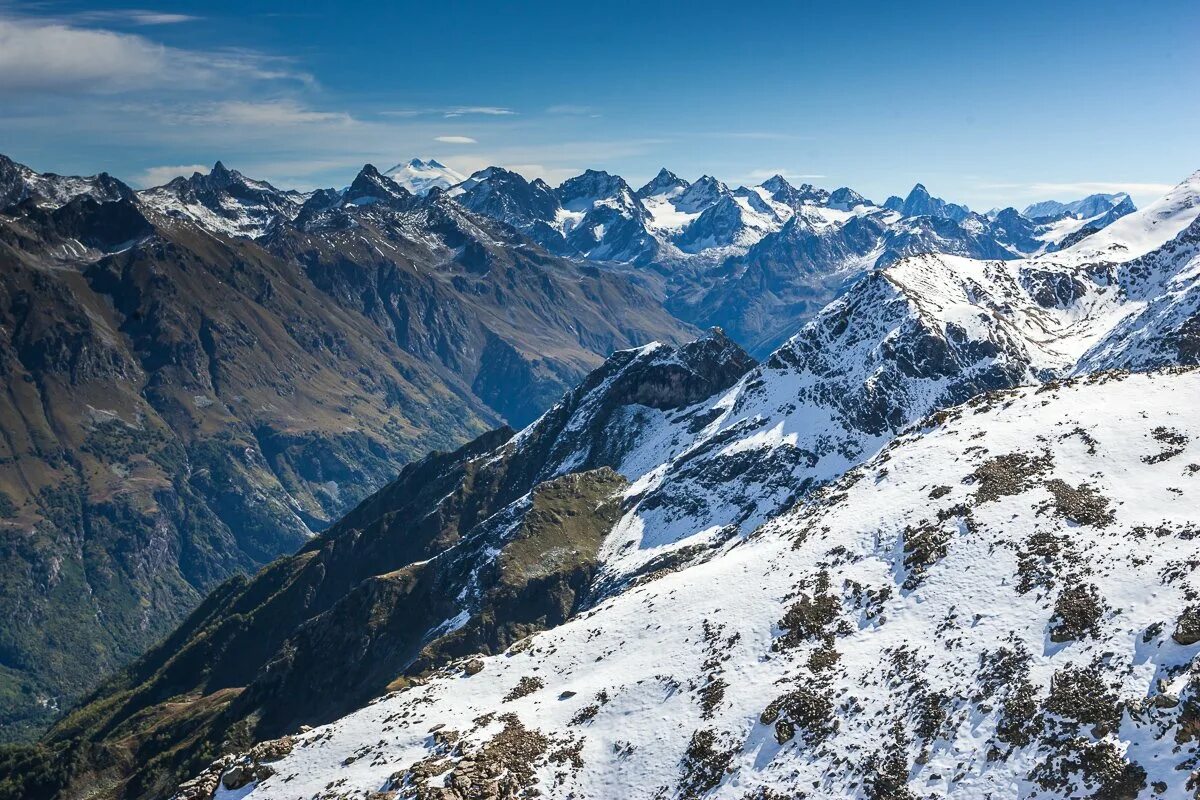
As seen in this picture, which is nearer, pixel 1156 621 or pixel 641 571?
pixel 1156 621

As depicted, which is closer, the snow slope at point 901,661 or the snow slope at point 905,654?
the snow slope at point 901,661

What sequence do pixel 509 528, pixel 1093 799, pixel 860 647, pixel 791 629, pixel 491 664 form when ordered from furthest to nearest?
pixel 509 528, pixel 491 664, pixel 791 629, pixel 860 647, pixel 1093 799

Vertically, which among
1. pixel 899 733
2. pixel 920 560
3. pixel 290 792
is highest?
pixel 920 560

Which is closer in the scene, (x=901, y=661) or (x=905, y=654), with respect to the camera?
(x=901, y=661)

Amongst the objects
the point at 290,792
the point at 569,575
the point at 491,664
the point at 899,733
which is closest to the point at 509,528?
the point at 569,575

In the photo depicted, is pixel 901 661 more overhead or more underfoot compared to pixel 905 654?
more underfoot

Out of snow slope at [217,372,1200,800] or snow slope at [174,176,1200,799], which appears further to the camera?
snow slope at [174,176,1200,799]

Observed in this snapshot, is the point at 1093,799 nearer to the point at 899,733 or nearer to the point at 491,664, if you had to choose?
the point at 899,733

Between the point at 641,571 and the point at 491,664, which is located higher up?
the point at 491,664

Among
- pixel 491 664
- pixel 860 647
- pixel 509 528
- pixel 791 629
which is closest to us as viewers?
pixel 860 647
